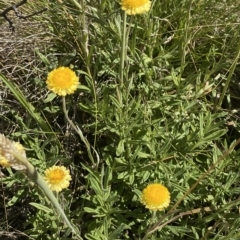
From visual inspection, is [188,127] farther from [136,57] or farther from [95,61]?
[95,61]

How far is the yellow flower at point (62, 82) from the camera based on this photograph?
117cm

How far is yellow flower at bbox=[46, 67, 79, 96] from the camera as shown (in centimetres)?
117

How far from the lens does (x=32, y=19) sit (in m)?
1.95

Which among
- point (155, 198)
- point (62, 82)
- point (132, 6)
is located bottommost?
point (155, 198)

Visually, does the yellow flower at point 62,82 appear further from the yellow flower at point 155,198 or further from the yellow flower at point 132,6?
the yellow flower at point 155,198

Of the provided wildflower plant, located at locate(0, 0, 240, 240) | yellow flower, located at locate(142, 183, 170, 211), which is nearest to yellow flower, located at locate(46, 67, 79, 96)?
wildflower plant, located at locate(0, 0, 240, 240)

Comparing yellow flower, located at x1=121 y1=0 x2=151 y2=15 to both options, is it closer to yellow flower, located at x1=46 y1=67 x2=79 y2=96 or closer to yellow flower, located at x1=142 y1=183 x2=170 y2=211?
yellow flower, located at x1=46 y1=67 x2=79 y2=96

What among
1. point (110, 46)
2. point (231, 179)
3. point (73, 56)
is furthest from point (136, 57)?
point (231, 179)

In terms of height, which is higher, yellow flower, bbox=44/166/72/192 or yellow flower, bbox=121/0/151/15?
yellow flower, bbox=121/0/151/15

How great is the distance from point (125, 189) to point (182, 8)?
2.47 feet

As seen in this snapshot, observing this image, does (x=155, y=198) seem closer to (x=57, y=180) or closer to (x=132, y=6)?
(x=57, y=180)

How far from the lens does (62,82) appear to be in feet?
3.85

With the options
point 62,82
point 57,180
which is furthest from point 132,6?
point 57,180

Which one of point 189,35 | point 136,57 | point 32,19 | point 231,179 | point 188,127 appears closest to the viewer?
point 231,179
